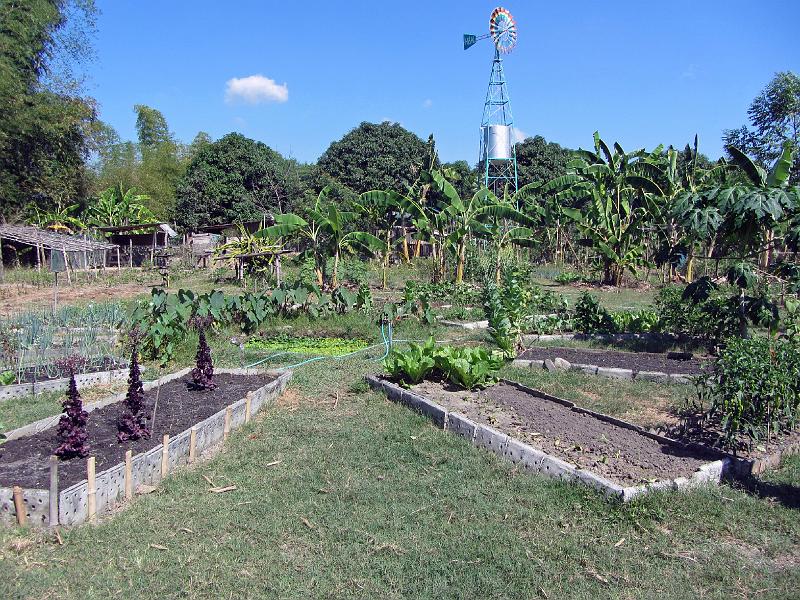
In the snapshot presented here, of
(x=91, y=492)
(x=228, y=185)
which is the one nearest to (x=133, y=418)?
(x=91, y=492)

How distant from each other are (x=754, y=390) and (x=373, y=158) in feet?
107

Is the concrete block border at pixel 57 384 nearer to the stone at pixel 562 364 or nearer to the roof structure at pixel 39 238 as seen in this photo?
the stone at pixel 562 364

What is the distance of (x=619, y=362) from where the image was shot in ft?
28.5

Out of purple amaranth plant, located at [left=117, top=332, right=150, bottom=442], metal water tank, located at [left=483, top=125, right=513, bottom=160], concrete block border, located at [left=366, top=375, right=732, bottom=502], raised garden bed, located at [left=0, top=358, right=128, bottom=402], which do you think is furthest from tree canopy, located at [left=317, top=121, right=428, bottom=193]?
purple amaranth plant, located at [left=117, top=332, right=150, bottom=442]

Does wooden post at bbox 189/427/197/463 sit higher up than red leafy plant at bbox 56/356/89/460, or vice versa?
red leafy plant at bbox 56/356/89/460

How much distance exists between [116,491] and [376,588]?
2.22 meters

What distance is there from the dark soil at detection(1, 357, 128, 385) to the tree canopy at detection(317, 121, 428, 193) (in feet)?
91.9

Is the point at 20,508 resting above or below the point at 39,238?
below

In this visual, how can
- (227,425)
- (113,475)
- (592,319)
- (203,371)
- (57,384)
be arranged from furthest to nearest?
1. (592,319)
2. (57,384)
3. (203,371)
4. (227,425)
5. (113,475)

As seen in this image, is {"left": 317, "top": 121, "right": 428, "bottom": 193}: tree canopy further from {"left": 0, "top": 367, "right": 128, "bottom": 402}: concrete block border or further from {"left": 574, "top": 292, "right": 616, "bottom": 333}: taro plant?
{"left": 0, "top": 367, "right": 128, "bottom": 402}: concrete block border

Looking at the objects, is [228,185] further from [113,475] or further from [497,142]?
[113,475]

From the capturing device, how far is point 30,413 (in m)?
6.62

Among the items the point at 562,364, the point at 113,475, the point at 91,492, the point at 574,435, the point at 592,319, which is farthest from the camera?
the point at 592,319

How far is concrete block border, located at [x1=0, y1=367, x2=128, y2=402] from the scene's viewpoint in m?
7.31
